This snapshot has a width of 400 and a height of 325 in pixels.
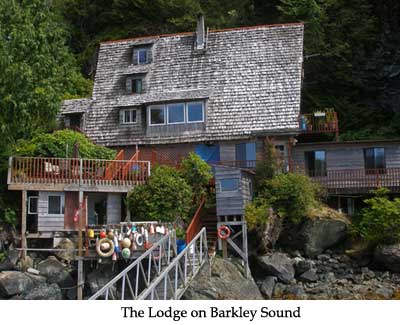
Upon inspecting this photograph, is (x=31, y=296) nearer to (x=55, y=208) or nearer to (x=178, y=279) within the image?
(x=55, y=208)

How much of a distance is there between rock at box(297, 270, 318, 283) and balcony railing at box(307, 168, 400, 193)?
5.09 metres

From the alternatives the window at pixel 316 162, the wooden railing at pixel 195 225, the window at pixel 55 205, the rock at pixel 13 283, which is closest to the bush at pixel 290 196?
the wooden railing at pixel 195 225

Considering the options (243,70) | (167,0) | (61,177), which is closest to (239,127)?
(243,70)

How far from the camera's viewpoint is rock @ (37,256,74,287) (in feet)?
86.6

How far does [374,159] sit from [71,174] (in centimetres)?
1426

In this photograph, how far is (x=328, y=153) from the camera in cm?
3186

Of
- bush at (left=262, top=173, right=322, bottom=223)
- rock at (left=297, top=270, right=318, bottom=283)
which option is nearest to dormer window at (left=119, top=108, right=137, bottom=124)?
bush at (left=262, top=173, right=322, bottom=223)

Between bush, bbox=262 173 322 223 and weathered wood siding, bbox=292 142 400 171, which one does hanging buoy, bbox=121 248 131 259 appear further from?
weathered wood siding, bbox=292 142 400 171

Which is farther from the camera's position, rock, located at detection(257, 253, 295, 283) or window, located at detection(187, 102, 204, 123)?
window, located at detection(187, 102, 204, 123)

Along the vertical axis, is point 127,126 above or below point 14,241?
above

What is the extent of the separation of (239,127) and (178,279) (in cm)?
1134

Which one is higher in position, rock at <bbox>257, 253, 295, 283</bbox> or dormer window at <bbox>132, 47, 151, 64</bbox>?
dormer window at <bbox>132, 47, 151, 64</bbox>

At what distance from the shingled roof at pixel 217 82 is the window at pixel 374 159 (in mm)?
3836

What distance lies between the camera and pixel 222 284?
80.2 ft
